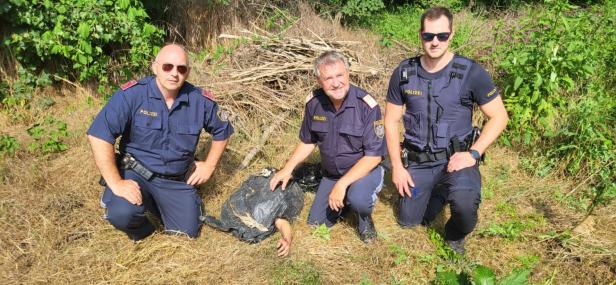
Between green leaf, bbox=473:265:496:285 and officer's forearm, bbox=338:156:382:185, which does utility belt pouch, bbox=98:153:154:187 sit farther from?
green leaf, bbox=473:265:496:285

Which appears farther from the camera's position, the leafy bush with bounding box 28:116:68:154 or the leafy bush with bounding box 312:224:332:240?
the leafy bush with bounding box 28:116:68:154

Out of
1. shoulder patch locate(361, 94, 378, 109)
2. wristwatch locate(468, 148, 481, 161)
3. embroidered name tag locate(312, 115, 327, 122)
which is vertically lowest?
wristwatch locate(468, 148, 481, 161)

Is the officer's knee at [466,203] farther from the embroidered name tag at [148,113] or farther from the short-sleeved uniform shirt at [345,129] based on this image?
the embroidered name tag at [148,113]

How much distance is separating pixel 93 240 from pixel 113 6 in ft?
10.8

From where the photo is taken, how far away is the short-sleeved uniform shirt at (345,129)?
3.14 meters

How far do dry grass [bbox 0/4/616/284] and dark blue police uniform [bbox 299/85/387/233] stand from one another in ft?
1.40

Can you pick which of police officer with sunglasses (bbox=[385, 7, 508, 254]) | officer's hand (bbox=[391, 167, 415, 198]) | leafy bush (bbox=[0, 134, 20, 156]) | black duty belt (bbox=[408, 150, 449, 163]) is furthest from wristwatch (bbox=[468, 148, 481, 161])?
leafy bush (bbox=[0, 134, 20, 156])

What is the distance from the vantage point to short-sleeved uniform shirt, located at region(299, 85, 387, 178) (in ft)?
10.3

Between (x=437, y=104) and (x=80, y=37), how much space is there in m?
4.21

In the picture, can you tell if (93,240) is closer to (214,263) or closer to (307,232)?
(214,263)

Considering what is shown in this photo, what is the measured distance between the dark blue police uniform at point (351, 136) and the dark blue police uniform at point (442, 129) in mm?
290

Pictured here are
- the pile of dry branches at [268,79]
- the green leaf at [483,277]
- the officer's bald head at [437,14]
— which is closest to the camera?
the green leaf at [483,277]

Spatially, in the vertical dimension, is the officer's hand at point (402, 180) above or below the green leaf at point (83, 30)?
below

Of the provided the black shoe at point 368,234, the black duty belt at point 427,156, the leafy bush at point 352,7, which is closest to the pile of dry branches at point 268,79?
the black shoe at point 368,234
